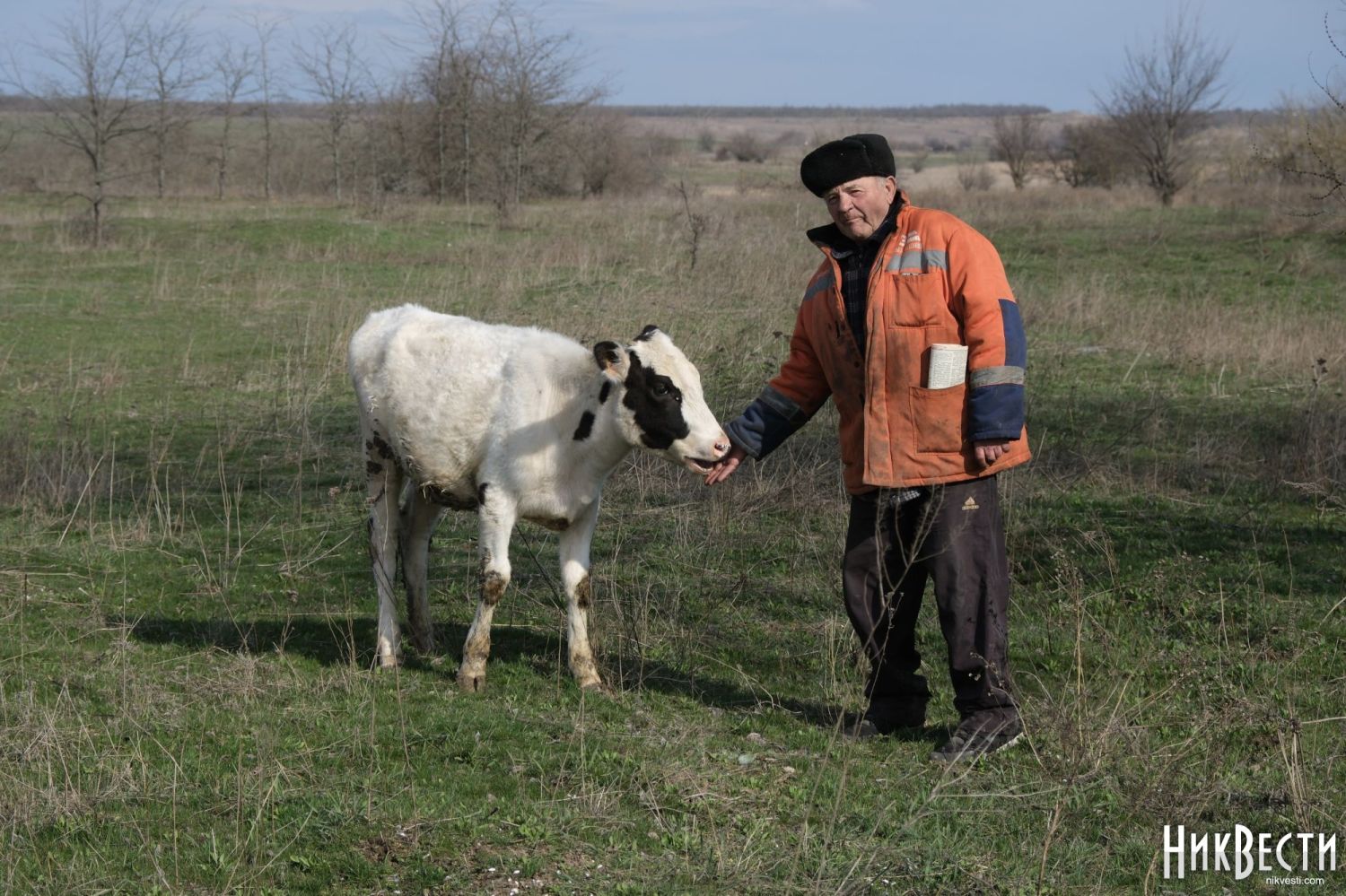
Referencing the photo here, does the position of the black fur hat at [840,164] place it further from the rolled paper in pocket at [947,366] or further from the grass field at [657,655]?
the grass field at [657,655]

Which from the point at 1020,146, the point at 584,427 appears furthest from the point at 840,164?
the point at 1020,146

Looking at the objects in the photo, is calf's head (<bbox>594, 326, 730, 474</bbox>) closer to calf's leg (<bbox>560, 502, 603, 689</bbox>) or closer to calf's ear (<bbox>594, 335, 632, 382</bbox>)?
calf's ear (<bbox>594, 335, 632, 382</bbox>)

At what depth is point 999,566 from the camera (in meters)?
5.98

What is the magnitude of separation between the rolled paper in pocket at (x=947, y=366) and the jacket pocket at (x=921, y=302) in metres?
0.11

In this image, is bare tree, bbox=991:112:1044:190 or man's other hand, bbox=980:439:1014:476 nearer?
man's other hand, bbox=980:439:1014:476

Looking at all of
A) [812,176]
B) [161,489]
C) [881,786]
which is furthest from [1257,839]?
[161,489]

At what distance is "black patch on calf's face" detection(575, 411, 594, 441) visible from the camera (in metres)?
7.00

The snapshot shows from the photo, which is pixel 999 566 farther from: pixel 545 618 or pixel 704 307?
pixel 704 307

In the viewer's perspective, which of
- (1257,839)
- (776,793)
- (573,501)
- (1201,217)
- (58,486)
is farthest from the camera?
(1201,217)

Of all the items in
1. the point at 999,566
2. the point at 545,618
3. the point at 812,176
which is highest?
the point at 812,176

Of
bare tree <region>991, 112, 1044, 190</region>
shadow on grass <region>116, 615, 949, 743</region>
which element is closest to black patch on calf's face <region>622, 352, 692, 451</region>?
shadow on grass <region>116, 615, 949, 743</region>

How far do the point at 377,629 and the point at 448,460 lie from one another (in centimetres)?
110

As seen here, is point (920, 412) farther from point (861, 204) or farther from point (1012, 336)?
point (861, 204)

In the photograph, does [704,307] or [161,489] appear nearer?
[161,489]
